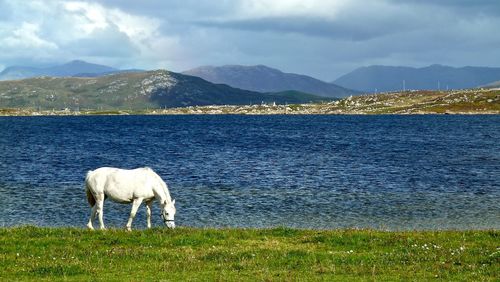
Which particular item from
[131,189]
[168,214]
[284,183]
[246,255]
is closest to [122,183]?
[131,189]

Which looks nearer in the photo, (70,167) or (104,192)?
(104,192)

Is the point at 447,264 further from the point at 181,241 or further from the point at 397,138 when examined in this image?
the point at 397,138

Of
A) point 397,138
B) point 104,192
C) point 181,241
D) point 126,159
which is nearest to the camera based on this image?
point 181,241

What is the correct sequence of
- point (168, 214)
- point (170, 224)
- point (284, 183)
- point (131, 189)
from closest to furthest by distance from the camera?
1. point (170, 224)
2. point (168, 214)
3. point (131, 189)
4. point (284, 183)

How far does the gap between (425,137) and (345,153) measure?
4617cm

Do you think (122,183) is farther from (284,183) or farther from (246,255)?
(284,183)

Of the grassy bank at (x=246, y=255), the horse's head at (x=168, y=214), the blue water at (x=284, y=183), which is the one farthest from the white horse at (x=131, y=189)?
the blue water at (x=284, y=183)

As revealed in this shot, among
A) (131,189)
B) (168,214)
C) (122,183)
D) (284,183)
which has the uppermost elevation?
(122,183)

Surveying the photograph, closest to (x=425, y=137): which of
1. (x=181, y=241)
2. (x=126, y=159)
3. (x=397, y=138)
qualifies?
(x=397, y=138)

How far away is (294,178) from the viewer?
217 feet

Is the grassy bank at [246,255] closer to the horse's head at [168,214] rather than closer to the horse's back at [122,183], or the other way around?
the horse's head at [168,214]

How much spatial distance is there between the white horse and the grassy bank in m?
2.06

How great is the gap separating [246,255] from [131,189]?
8930 mm

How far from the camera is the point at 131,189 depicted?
29000mm
